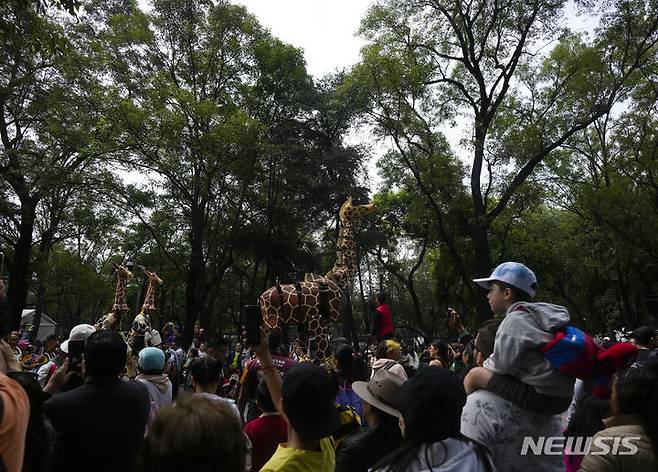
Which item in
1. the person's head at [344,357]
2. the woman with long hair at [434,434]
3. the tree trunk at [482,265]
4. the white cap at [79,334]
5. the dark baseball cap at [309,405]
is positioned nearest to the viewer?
the woman with long hair at [434,434]

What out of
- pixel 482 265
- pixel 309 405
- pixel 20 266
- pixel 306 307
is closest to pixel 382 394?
pixel 309 405

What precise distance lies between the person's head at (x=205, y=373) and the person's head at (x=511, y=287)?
2.22 metres

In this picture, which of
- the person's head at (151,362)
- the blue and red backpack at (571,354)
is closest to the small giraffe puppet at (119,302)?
the person's head at (151,362)

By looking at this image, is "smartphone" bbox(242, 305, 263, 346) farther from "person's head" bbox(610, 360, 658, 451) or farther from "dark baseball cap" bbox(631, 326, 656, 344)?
"dark baseball cap" bbox(631, 326, 656, 344)

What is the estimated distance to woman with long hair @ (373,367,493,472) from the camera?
1979mm

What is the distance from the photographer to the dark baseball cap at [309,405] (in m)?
2.48

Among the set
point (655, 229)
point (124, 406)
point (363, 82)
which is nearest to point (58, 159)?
point (363, 82)

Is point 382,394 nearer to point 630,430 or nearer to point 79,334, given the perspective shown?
point 630,430

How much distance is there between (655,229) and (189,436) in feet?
70.7

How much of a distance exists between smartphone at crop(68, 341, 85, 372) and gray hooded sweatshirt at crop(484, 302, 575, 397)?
10.5 ft

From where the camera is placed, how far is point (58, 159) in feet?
60.4

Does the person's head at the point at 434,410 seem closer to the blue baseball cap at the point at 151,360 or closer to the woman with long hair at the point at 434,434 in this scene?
the woman with long hair at the point at 434,434

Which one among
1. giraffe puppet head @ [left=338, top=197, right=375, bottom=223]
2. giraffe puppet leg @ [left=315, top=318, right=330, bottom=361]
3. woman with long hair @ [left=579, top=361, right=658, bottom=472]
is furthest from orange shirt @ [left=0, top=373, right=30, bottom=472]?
giraffe puppet head @ [left=338, top=197, right=375, bottom=223]

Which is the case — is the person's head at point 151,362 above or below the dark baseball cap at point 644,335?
above
